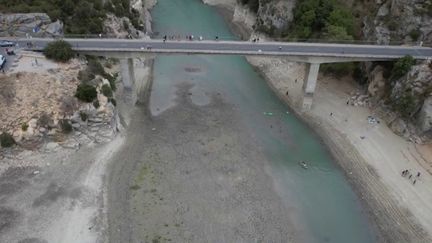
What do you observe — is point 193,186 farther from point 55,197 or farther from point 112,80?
point 112,80

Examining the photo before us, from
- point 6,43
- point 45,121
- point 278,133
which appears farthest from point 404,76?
point 6,43

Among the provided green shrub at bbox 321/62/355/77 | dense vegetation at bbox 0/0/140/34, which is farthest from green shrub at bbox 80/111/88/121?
green shrub at bbox 321/62/355/77

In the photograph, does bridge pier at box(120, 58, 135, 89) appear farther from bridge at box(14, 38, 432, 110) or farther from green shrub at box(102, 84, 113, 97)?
green shrub at box(102, 84, 113, 97)

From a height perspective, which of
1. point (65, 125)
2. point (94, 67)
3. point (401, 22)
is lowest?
point (65, 125)

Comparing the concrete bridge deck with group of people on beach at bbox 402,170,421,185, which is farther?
the concrete bridge deck

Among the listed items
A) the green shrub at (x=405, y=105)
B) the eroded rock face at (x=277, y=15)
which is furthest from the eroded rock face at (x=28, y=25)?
the green shrub at (x=405, y=105)

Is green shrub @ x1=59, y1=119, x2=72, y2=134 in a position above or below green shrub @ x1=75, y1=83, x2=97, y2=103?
below

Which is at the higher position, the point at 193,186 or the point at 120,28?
the point at 120,28
